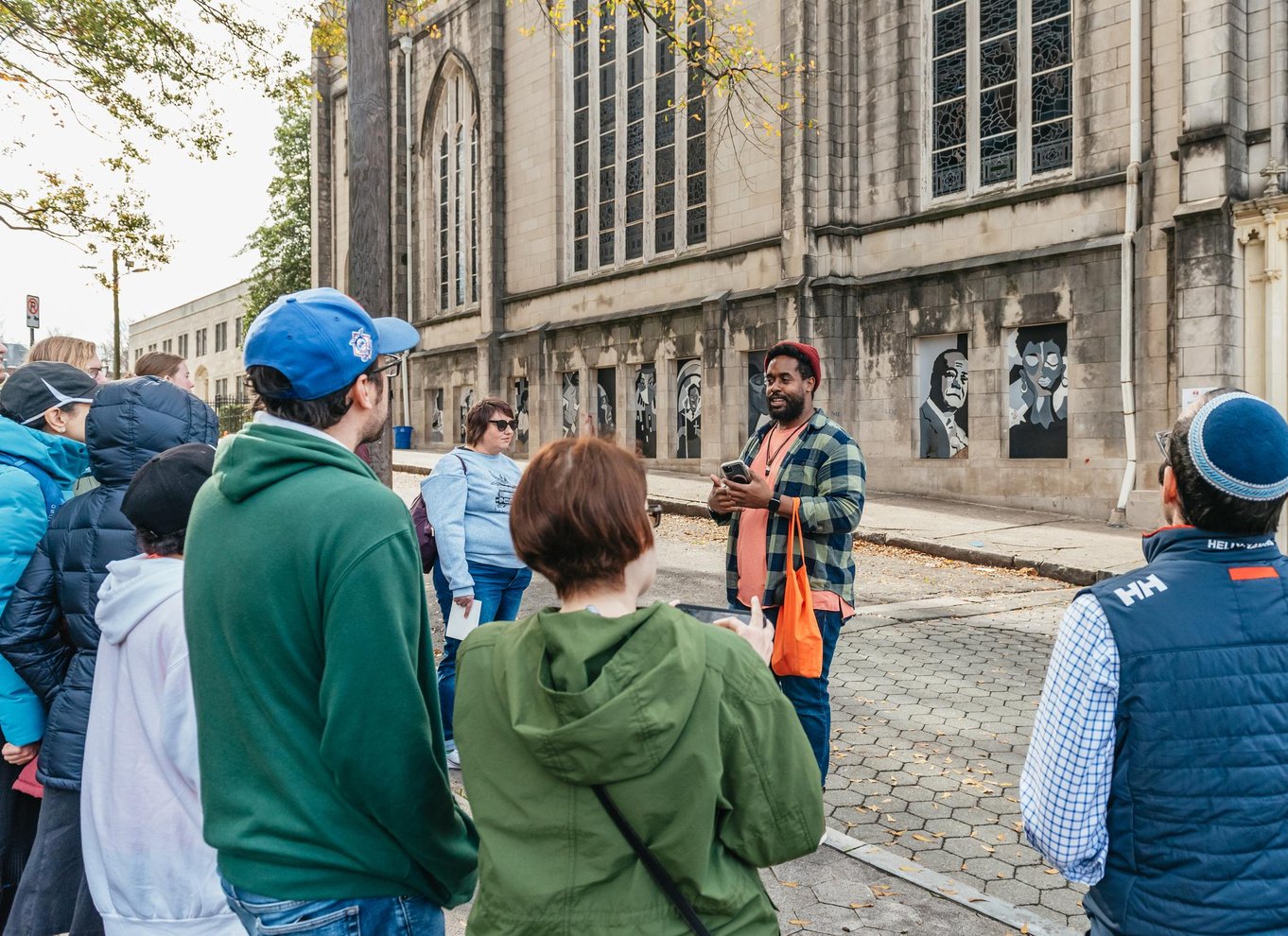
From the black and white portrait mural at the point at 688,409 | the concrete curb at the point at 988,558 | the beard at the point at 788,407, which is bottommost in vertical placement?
the concrete curb at the point at 988,558

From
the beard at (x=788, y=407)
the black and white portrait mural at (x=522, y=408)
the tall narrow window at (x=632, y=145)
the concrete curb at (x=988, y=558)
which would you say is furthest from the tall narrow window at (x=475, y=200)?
the beard at (x=788, y=407)

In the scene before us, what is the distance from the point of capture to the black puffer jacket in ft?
9.56

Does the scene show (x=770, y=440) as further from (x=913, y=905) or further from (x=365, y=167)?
(x=365, y=167)

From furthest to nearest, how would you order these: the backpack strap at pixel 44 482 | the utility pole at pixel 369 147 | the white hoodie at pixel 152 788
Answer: the utility pole at pixel 369 147 → the backpack strap at pixel 44 482 → the white hoodie at pixel 152 788

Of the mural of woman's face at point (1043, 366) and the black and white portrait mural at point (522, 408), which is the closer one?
the mural of woman's face at point (1043, 366)

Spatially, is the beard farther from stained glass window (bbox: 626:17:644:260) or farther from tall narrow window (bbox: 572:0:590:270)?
tall narrow window (bbox: 572:0:590:270)

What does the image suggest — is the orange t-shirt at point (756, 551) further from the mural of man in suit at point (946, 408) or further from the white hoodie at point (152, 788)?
the mural of man in suit at point (946, 408)

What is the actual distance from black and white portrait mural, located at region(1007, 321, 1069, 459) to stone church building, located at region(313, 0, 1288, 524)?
4 centimetres

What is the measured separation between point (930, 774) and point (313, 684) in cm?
407

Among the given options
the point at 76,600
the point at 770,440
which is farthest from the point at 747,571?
the point at 76,600

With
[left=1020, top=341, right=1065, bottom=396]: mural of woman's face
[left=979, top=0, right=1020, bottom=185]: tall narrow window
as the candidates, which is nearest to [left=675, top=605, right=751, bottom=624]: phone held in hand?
[left=1020, top=341, right=1065, bottom=396]: mural of woman's face

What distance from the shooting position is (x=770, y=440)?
4566 millimetres

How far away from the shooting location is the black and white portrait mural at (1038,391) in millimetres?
15797

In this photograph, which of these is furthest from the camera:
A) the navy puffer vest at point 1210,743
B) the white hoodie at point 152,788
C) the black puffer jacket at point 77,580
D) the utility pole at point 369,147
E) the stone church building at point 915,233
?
the stone church building at point 915,233
